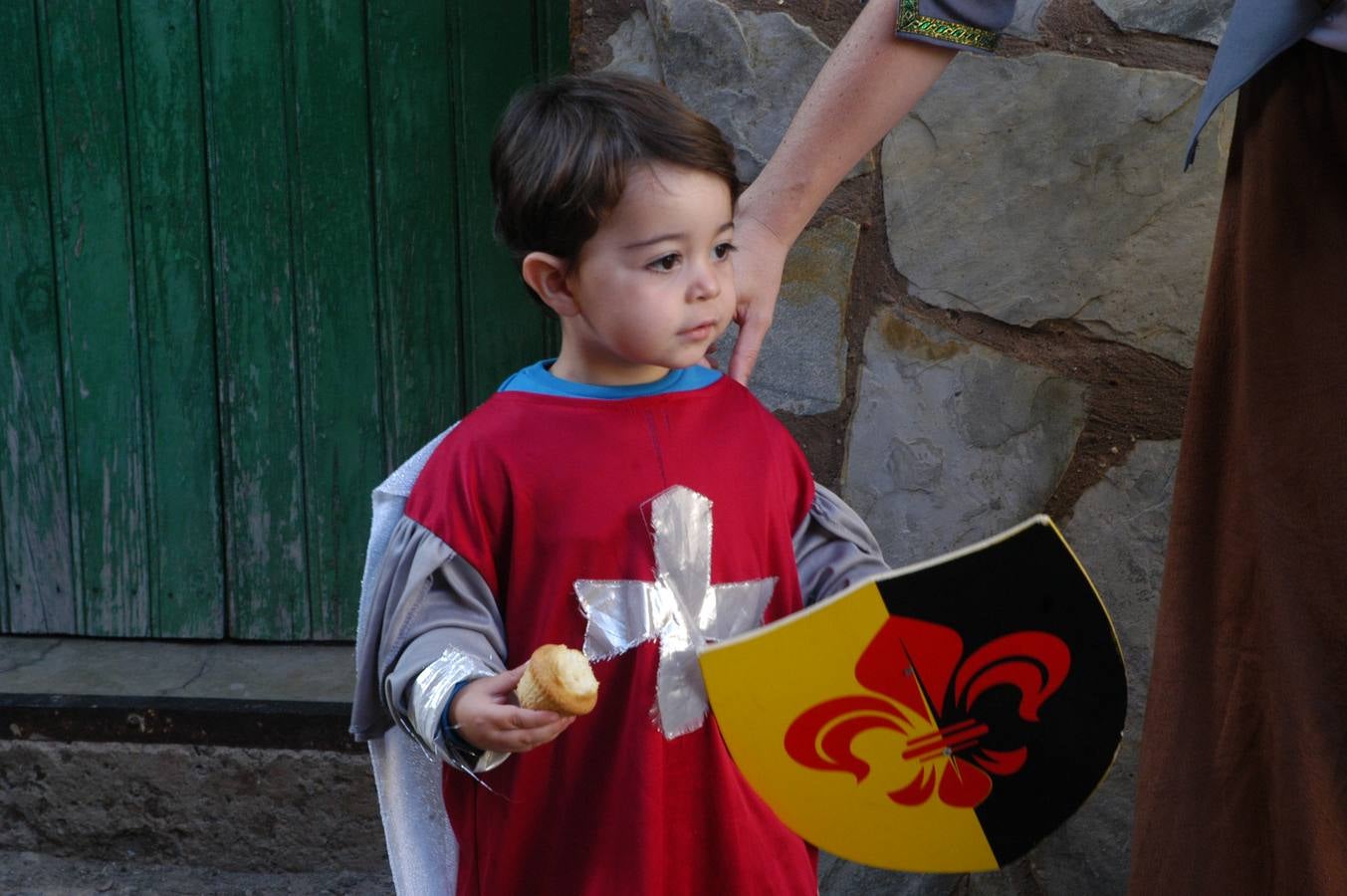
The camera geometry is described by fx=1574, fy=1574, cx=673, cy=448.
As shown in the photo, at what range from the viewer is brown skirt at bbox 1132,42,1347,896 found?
4.51 feet

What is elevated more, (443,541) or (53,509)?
(443,541)

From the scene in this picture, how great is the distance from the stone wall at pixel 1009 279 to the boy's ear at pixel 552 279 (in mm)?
822

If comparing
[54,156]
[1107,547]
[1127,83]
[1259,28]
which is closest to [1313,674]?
[1259,28]

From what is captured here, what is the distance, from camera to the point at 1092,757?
56.0 inches

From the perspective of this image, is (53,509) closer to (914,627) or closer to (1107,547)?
(1107,547)

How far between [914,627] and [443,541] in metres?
0.43

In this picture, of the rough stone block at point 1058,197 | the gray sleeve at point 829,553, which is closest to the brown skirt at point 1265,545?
the gray sleeve at point 829,553

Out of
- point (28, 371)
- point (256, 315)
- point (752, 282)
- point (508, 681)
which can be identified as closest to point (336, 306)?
point (256, 315)

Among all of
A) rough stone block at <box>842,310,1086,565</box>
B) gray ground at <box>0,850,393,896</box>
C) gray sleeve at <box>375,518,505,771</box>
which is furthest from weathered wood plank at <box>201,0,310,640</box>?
gray sleeve at <box>375,518,505,771</box>

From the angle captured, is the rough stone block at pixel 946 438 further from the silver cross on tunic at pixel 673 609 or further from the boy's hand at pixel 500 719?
the boy's hand at pixel 500 719

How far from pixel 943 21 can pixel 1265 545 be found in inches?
27.3

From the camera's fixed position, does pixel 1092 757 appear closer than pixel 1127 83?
Yes

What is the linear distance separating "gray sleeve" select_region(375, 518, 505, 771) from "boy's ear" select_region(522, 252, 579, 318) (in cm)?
26

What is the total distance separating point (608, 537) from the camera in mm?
1476
